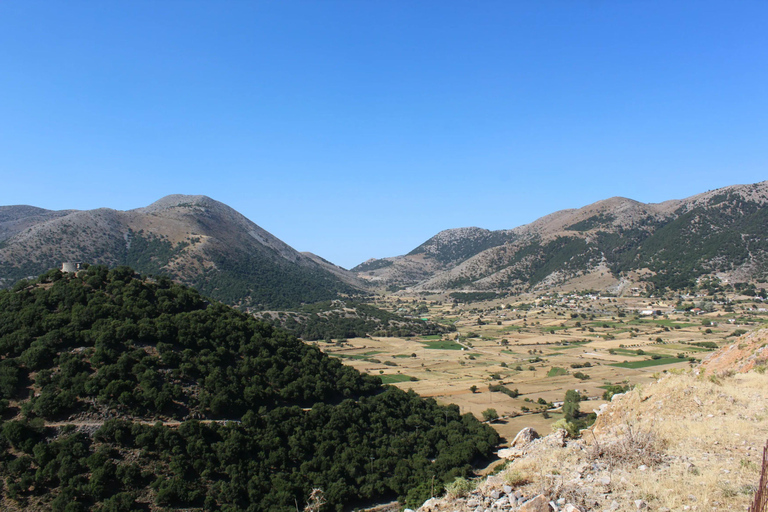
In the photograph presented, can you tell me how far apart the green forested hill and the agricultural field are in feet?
57.7

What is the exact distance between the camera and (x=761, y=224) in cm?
18475

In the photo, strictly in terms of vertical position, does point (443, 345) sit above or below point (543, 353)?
above

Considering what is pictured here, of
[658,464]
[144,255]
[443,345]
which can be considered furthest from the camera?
[144,255]

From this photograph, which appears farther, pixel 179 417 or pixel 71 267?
pixel 71 267

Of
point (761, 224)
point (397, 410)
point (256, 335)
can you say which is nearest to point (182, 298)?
point (256, 335)

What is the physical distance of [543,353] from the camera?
9744cm

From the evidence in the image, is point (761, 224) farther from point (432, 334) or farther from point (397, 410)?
point (397, 410)

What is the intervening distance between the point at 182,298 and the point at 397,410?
23.3m

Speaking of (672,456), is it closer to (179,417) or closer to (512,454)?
(512,454)

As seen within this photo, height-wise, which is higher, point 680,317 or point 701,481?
point 701,481

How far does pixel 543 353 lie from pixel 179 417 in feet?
276

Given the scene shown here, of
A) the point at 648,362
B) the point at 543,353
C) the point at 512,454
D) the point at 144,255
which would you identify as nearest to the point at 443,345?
the point at 543,353

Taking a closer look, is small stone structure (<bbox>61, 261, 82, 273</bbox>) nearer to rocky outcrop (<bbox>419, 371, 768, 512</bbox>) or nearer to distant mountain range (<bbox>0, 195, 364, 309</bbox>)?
rocky outcrop (<bbox>419, 371, 768, 512</bbox>)

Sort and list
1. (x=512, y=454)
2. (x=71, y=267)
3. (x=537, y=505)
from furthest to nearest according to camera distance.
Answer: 1. (x=71, y=267)
2. (x=512, y=454)
3. (x=537, y=505)
